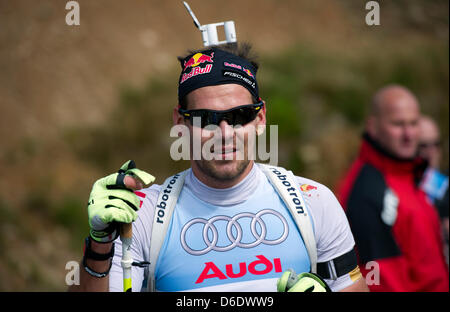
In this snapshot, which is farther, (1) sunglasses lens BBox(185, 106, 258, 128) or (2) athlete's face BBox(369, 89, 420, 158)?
(2) athlete's face BBox(369, 89, 420, 158)

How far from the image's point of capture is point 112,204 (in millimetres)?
2736

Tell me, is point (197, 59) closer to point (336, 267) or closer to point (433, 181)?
point (336, 267)

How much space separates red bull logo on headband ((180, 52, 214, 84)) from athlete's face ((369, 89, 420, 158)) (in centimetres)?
341

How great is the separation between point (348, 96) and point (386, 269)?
8280mm

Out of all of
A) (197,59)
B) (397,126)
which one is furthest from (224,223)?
(397,126)

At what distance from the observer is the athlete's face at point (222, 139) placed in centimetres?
311

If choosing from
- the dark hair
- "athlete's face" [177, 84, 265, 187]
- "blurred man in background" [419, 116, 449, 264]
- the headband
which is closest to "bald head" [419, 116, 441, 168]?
"blurred man in background" [419, 116, 449, 264]

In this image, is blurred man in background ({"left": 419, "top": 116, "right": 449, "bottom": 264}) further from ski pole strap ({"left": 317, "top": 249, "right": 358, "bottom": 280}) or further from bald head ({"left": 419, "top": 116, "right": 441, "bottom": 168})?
ski pole strap ({"left": 317, "top": 249, "right": 358, "bottom": 280})

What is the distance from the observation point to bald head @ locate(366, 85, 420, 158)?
605 centimetres

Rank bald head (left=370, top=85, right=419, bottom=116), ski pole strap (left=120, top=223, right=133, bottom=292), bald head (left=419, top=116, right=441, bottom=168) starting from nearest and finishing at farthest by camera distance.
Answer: ski pole strap (left=120, top=223, right=133, bottom=292)
bald head (left=370, top=85, right=419, bottom=116)
bald head (left=419, top=116, right=441, bottom=168)

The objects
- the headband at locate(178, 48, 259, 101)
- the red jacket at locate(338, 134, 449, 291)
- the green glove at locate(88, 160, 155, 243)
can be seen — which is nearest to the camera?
the green glove at locate(88, 160, 155, 243)

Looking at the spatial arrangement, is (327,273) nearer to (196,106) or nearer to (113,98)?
(196,106)

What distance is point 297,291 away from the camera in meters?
2.74

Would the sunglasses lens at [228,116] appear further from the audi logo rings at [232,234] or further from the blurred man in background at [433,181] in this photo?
the blurred man in background at [433,181]
